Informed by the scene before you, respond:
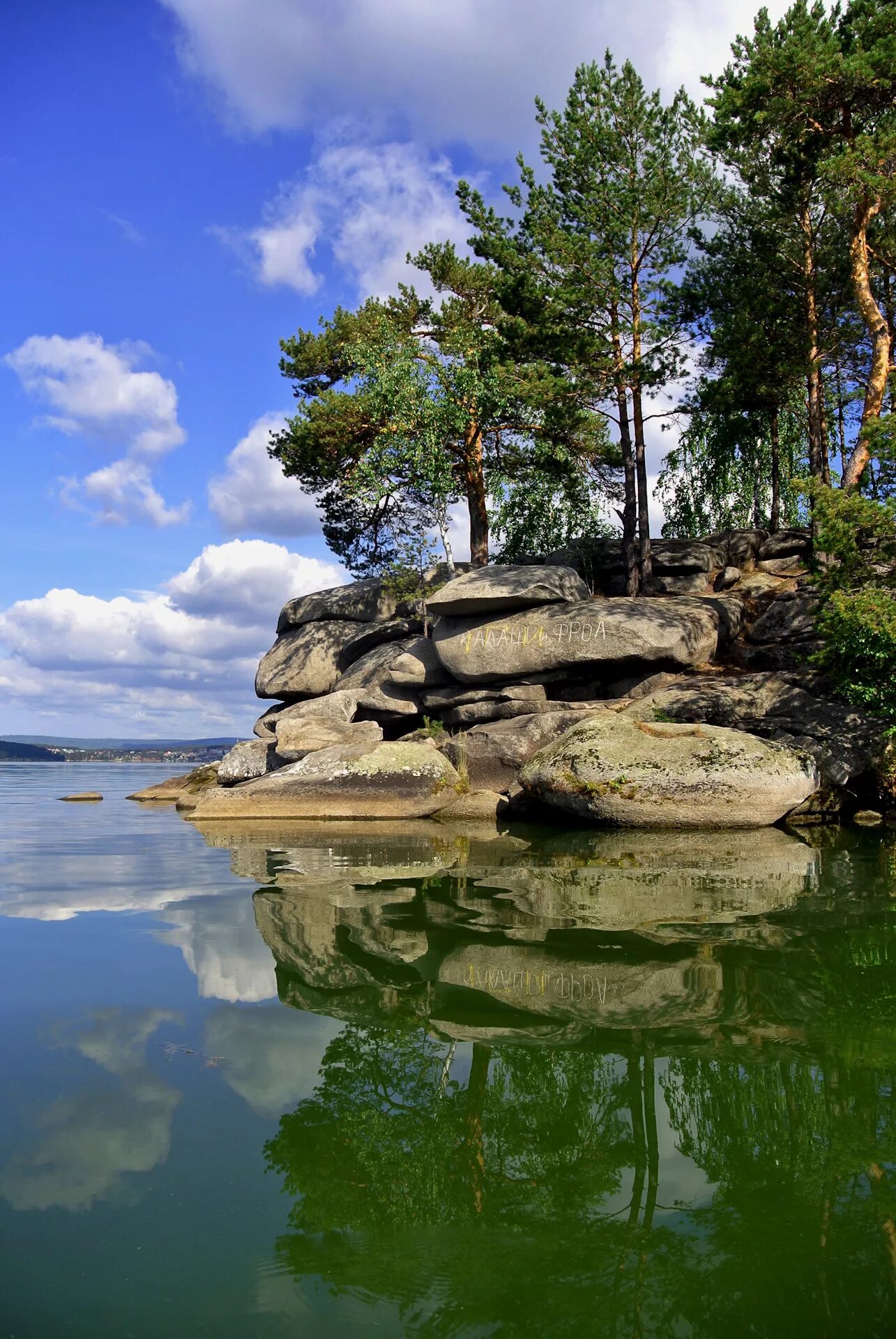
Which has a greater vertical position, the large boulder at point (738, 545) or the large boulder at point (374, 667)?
the large boulder at point (738, 545)

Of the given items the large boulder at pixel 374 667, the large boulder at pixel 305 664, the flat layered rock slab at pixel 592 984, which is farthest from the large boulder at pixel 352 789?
the flat layered rock slab at pixel 592 984

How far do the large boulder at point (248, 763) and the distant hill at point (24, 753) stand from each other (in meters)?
109

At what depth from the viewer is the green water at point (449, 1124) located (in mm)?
2598

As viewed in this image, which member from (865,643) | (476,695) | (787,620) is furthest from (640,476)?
(865,643)

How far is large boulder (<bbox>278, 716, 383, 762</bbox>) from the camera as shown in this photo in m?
21.0

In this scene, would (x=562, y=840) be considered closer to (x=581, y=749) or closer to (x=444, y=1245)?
(x=581, y=749)

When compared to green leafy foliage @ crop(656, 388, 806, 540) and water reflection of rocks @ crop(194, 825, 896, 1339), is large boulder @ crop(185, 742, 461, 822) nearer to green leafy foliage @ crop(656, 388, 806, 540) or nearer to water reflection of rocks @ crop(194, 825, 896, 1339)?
water reflection of rocks @ crop(194, 825, 896, 1339)

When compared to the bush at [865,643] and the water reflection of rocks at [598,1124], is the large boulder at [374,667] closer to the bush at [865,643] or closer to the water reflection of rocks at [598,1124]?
the bush at [865,643]

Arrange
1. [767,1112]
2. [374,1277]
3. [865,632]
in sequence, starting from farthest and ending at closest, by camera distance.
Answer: [865,632]
[767,1112]
[374,1277]

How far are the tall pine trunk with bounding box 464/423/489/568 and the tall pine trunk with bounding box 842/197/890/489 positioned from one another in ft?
36.1

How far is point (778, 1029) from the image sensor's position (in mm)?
4723

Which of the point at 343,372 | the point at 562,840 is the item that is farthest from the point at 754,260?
the point at 562,840

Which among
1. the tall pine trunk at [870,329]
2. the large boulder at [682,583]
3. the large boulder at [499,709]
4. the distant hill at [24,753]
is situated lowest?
the distant hill at [24,753]

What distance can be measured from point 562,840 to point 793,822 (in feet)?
17.1
